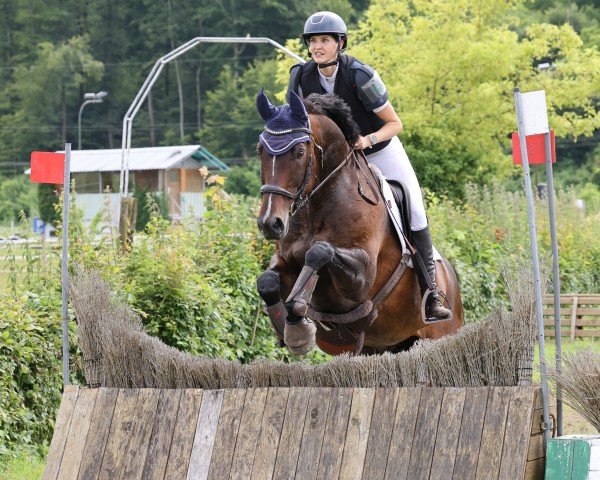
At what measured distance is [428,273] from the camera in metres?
6.66

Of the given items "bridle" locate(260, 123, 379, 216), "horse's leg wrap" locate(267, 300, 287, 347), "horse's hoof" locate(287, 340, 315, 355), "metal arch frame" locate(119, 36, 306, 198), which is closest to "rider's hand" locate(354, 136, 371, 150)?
"bridle" locate(260, 123, 379, 216)

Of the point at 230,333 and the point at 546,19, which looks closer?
the point at 230,333

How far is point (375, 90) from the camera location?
6324mm

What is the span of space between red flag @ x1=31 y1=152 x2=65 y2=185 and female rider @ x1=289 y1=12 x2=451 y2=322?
141 centimetres

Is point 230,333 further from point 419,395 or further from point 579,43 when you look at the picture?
point 579,43

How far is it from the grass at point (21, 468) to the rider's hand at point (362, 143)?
101 inches

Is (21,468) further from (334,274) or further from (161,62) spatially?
(161,62)

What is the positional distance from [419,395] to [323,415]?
0.43 metres

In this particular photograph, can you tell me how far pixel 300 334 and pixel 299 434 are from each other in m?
1.04

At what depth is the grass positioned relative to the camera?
6211 millimetres

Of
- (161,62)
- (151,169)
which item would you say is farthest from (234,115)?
(161,62)

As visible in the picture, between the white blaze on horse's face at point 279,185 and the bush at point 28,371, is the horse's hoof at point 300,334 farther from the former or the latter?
the bush at point 28,371

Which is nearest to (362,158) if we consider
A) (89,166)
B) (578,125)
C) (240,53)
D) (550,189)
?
(550,189)

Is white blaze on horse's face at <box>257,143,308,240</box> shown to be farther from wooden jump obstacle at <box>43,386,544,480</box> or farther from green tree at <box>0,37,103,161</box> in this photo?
green tree at <box>0,37,103,161</box>
